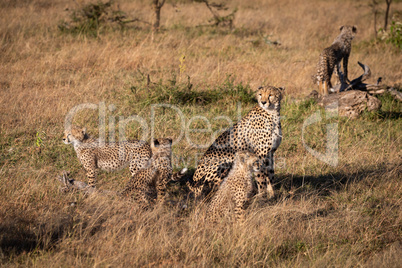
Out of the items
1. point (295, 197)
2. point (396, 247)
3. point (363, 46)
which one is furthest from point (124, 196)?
point (363, 46)

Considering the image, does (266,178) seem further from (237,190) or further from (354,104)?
(354,104)

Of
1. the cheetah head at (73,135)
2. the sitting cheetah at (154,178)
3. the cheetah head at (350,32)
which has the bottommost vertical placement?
the sitting cheetah at (154,178)

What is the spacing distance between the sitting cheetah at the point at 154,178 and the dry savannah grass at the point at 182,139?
0.62 feet

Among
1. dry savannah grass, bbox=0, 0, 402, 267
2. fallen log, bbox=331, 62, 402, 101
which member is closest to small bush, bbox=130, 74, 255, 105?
dry savannah grass, bbox=0, 0, 402, 267

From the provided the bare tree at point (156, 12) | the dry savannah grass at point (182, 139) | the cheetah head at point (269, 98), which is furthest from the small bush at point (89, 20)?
the cheetah head at point (269, 98)

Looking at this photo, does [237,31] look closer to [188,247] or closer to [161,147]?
[161,147]

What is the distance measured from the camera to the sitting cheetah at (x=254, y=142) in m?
4.46

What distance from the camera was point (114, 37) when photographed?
31.2ft

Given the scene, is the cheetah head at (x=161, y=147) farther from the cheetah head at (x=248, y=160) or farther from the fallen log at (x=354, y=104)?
the fallen log at (x=354, y=104)

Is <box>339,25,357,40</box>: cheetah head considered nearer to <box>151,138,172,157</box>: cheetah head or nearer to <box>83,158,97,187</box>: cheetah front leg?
<box>151,138,172,157</box>: cheetah head

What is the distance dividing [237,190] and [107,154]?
5.57 feet

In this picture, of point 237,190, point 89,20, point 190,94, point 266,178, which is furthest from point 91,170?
point 89,20

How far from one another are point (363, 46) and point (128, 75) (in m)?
6.61

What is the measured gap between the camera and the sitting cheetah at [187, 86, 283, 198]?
446 centimetres
